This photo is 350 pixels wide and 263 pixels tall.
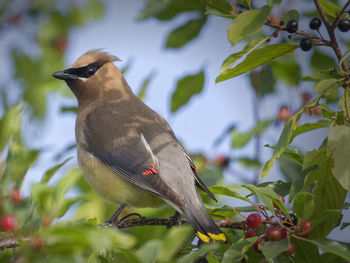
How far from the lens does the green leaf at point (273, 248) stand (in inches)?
80.2

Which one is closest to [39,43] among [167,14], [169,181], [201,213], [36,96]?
[36,96]

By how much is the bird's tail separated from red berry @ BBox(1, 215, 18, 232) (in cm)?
93

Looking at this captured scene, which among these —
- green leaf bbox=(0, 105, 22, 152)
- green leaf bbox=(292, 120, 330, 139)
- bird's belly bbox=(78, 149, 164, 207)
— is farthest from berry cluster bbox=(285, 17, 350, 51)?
green leaf bbox=(0, 105, 22, 152)

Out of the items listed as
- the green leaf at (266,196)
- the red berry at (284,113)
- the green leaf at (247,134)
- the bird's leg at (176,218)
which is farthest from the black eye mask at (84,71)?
the green leaf at (266,196)

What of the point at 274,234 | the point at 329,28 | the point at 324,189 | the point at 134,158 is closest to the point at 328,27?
the point at 329,28

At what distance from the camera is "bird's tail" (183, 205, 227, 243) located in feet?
8.41

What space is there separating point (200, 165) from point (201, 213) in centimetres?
160

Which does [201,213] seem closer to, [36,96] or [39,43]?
[36,96]

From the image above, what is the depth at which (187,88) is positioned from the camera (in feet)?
12.2

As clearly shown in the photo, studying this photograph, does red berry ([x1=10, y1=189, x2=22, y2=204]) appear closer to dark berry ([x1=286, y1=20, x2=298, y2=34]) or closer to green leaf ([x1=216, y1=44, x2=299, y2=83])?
green leaf ([x1=216, y1=44, x2=299, y2=83])

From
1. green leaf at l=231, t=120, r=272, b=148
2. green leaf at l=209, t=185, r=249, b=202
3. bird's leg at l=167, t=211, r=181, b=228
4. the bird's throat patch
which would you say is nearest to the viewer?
green leaf at l=209, t=185, r=249, b=202

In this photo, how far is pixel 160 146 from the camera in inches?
139

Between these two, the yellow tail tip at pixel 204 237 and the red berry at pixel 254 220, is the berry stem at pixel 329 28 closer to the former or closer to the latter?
the red berry at pixel 254 220

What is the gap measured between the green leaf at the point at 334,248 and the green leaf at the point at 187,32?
189 centimetres
